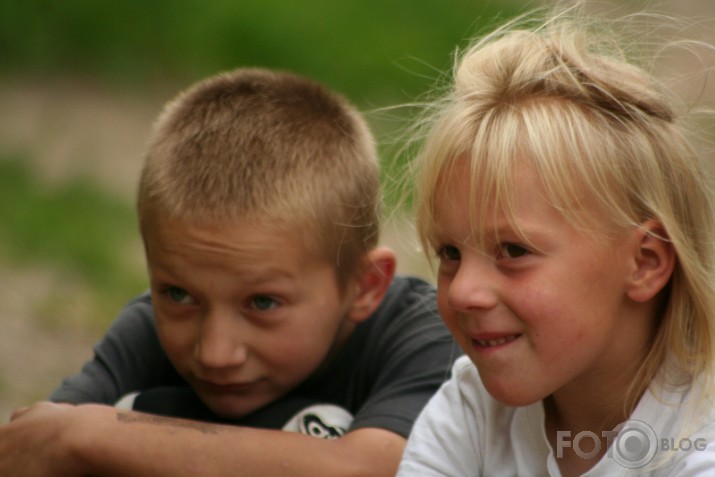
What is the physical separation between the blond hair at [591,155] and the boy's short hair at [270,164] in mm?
534

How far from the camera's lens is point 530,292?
2430 mm

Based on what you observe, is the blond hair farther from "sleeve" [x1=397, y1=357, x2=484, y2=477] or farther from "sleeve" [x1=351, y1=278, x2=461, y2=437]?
"sleeve" [x1=351, y1=278, x2=461, y2=437]

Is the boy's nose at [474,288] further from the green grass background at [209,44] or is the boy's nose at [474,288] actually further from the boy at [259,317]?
the green grass background at [209,44]

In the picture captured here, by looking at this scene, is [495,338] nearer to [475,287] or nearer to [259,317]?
[475,287]

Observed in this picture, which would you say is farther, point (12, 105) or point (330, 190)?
point (12, 105)

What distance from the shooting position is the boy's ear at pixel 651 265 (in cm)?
250

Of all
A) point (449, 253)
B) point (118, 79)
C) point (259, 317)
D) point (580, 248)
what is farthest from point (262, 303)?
point (118, 79)

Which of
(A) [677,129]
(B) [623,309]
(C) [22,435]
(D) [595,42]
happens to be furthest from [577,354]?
(C) [22,435]

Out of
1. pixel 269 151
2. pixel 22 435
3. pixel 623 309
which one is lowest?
pixel 22 435

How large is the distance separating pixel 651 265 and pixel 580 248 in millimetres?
178

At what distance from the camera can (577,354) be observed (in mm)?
2496

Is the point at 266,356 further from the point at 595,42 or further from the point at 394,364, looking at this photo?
the point at 595,42

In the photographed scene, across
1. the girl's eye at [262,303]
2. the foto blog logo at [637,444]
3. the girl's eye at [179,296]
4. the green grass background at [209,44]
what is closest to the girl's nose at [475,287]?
the foto blog logo at [637,444]

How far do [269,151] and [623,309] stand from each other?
1031 millimetres
